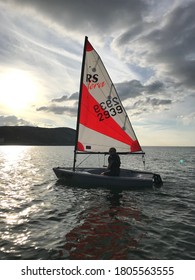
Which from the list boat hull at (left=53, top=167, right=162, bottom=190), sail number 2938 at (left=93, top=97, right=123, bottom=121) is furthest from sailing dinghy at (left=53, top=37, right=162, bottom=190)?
boat hull at (left=53, top=167, right=162, bottom=190)

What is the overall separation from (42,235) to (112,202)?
6.04 m

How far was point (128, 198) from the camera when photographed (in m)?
15.3

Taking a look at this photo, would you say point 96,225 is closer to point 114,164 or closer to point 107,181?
point 107,181

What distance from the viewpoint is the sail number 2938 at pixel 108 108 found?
1917cm

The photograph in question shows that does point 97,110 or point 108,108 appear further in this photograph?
point 108,108

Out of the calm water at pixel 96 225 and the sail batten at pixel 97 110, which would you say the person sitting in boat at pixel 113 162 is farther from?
the sail batten at pixel 97 110

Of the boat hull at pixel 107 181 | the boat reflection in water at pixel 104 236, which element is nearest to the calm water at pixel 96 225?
the boat reflection in water at pixel 104 236

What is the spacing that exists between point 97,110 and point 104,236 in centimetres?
1193

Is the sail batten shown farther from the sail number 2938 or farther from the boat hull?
the boat hull

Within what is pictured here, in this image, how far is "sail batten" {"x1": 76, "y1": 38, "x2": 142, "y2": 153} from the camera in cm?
1912

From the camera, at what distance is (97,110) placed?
1917cm

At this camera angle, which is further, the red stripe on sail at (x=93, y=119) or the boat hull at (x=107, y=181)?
the red stripe on sail at (x=93, y=119)

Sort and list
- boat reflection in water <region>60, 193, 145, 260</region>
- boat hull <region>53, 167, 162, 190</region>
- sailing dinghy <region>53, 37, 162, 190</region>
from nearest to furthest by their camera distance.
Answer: boat reflection in water <region>60, 193, 145, 260</region> → boat hull <region>53, 167, 162, 190</region> → sailing dinghy <region>53, 37, 162, 190</region>

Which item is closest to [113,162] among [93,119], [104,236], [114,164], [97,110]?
[114,164]
